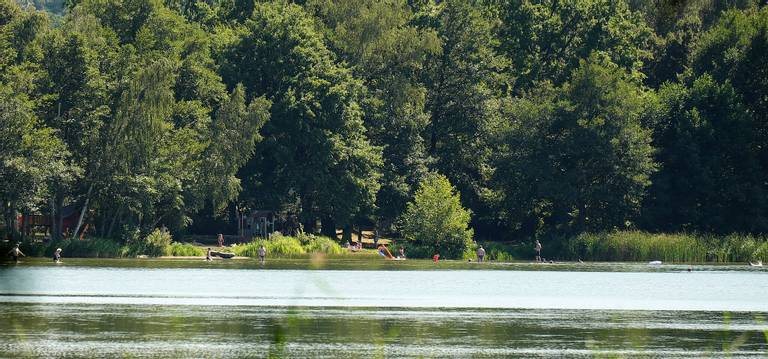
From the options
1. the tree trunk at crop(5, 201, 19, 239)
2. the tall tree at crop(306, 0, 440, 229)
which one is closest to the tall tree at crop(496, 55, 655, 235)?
the tall tree at crop(306, 0, 440, 229)

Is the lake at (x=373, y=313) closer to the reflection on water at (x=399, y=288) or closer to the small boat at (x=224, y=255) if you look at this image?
the reflection on water at (x=399, y=288)

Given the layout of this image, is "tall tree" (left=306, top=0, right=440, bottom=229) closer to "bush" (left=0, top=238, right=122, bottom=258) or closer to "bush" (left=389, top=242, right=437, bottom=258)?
"bush" (left=389, top=242, right=437, bottom=258)

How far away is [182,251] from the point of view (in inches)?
3831

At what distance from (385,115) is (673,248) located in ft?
97.7

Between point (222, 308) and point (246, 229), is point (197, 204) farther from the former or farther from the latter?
point (222, 308)

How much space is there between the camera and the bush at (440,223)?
4119 inches

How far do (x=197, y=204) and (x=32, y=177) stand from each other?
14658mm

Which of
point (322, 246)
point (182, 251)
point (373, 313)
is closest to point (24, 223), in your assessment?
point (182, 251)

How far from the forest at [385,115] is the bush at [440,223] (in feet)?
10.4

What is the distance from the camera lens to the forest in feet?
323

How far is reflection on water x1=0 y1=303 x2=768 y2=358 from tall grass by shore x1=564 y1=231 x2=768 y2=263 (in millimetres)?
51893

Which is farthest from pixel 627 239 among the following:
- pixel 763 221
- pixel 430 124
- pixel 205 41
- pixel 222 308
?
pixel 222 308

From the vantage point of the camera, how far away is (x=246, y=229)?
116438 millimetres

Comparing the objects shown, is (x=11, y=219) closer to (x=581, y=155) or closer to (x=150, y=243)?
(x=150, y=243)
